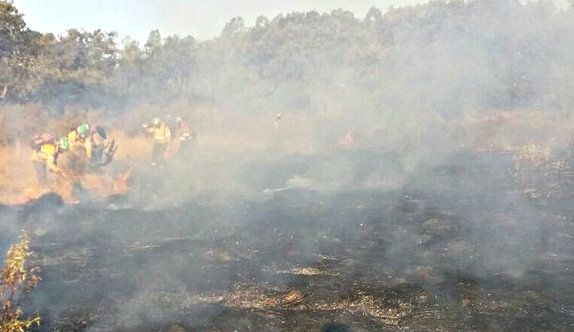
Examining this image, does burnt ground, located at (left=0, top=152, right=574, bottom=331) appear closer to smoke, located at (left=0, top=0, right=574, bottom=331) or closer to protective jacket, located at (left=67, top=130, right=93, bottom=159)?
smoke, located at (left=0, top=0, right=574, bottom=331)

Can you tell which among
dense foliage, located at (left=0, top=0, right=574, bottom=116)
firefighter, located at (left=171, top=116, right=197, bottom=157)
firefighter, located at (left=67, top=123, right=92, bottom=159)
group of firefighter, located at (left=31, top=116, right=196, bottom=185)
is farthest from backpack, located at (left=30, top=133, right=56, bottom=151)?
dense foliage, located at (left=0, top=0, right=574, bottom=116)

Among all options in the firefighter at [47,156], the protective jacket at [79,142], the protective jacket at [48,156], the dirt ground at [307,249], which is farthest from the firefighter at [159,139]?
the protective jacket at [48,156]

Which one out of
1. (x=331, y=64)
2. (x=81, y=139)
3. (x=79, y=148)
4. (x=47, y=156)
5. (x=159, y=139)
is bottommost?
(x=47, y=156)

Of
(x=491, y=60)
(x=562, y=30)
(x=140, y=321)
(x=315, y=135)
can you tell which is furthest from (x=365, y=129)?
(x=140, y=321)

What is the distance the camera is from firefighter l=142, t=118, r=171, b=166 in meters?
19.0

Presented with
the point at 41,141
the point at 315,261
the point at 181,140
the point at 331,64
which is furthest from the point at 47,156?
the point at 331,64

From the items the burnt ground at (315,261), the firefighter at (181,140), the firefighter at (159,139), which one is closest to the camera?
the burnt ground at (315,261)

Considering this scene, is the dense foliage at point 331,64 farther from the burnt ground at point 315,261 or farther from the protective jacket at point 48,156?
the burnt ground at point 315,261

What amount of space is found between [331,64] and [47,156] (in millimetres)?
25468

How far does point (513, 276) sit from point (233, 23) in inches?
1653

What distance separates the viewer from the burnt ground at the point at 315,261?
710 cm

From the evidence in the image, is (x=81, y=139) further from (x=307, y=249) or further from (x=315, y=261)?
(x=315, y=261)

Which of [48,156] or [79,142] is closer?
[48,156]

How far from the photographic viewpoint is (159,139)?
63.0ft
